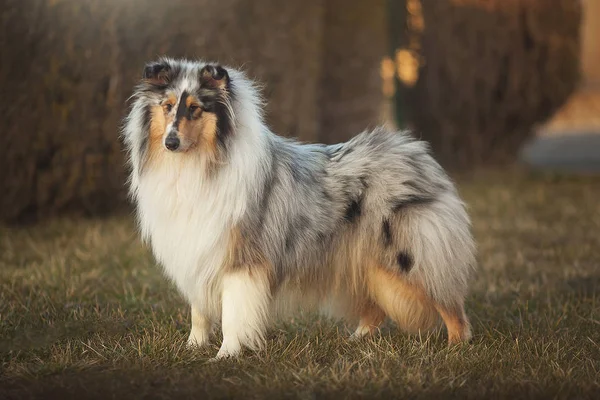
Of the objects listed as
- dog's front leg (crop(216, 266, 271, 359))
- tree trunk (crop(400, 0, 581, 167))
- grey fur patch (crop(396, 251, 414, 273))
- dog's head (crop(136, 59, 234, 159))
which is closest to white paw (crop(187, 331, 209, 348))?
dog's front leg (crop(216, 266, 271, 359))

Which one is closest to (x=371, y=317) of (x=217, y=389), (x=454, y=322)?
(x=454, y=322)

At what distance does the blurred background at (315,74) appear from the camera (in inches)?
311

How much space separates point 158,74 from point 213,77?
0.29 m

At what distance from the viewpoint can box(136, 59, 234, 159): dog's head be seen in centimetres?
433

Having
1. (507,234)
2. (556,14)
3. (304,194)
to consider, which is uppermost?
(556,14)

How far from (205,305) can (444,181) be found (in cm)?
148

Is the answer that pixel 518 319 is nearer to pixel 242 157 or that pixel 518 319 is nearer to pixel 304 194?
pixel 304 194

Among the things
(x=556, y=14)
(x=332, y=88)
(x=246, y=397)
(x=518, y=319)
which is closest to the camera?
(x=246, y=397)

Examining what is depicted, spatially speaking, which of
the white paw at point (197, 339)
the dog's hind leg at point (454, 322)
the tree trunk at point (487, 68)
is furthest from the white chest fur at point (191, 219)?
the tree trunk at point (487, 68)

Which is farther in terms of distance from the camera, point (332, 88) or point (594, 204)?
point (332, 88)

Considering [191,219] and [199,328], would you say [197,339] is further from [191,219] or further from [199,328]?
[191,219]

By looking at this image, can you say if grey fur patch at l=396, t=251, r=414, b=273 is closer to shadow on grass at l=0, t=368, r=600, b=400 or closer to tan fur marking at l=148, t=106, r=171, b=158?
shadow on grass at l=0, t=368, r=600, b=400

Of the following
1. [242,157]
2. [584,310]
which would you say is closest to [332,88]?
[584,310]

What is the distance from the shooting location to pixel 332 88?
12078mm
